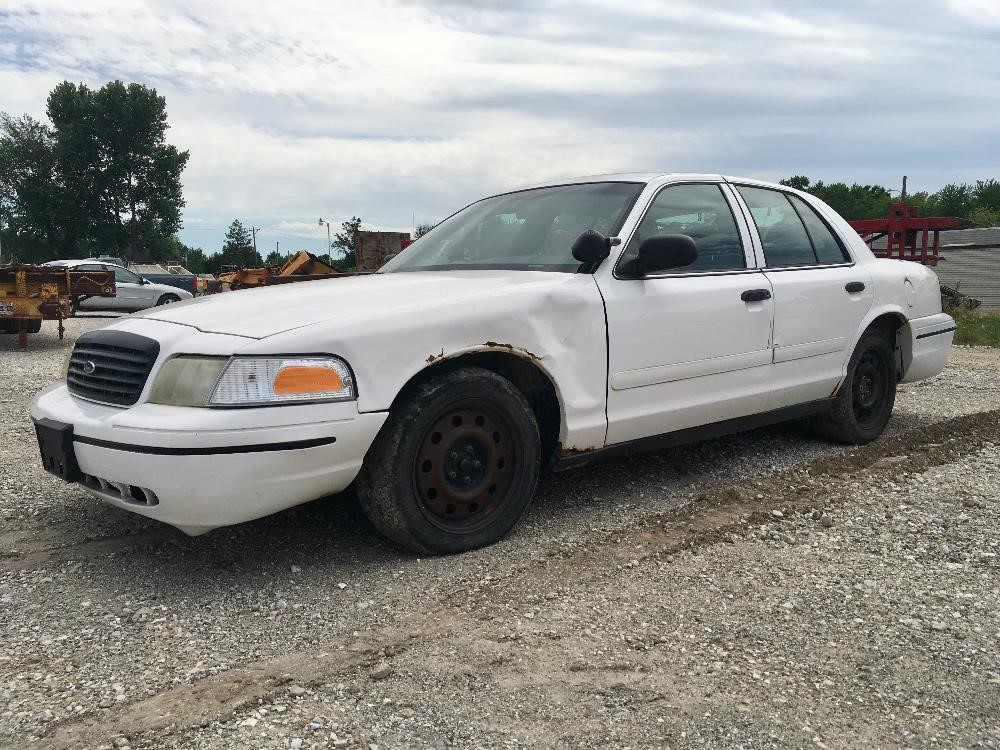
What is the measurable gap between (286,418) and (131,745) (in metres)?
1.10

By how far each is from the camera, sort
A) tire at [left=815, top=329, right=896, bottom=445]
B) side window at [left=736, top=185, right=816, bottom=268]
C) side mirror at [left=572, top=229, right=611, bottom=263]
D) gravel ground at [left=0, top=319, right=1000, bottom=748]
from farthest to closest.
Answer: tire at [left=815, top=329, right=896, bottom=445]
side window at [left=736, top=185, right=816, bottom=268]
side mirror at [left=572, top=229, right=611, bottom=263]
gravel ground at [left=0, top=319, right=1000, bottom=748]

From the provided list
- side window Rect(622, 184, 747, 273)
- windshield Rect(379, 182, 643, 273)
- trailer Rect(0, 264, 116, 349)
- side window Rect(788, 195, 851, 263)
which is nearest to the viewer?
windshield Rect(379, 182, 643, 273)

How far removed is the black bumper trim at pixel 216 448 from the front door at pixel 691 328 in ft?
4.53

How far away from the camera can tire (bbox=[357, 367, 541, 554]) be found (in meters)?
3.08

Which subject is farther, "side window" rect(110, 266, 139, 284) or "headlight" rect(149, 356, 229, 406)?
"side window" rect(110, 266, 139, 284)

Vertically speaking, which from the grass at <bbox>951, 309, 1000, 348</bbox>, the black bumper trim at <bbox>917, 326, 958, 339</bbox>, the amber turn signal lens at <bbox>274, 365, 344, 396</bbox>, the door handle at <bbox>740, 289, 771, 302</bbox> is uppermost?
the door handle at <bbox>740, 289, 771, 302</bbox>

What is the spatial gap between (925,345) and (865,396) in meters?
0.64

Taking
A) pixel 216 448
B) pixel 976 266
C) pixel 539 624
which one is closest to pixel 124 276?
pixel 216 448

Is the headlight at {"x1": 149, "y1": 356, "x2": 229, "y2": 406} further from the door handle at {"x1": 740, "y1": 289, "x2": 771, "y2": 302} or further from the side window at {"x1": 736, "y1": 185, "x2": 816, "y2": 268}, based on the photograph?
the side window at {"x1": 736, "y1": 185, "x2": 816, "y2": 268}

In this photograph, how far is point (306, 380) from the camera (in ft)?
9.38

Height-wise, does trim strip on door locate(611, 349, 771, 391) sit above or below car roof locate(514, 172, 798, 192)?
below

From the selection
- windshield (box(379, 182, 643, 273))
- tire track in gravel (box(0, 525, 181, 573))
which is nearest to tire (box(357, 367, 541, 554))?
windshield (box(379, 182, 643, 273))

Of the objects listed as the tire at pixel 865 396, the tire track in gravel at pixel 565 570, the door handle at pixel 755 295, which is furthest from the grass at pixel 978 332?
the door handle at pixel 755 295

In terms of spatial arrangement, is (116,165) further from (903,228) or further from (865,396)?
(865,396)
